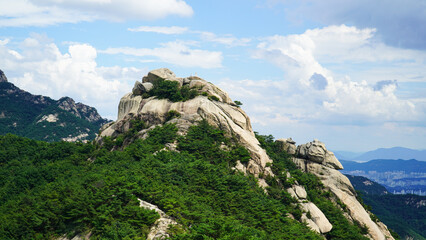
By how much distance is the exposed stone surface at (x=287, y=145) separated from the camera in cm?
6700

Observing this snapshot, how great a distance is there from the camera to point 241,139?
5197 cm

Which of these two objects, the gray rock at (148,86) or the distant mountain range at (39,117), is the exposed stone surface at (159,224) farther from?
the distant mountain range at (39,117)

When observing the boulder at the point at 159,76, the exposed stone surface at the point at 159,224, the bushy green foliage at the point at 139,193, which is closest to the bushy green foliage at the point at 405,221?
the boulder at the point at 159,76

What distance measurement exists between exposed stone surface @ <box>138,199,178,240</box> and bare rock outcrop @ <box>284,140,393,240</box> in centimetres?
2779

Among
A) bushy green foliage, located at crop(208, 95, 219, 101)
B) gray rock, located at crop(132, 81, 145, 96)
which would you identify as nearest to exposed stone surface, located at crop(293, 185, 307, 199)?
bushy green foliage, located at crop(208, 95, 219, 101)

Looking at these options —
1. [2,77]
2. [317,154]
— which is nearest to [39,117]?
[2,77]

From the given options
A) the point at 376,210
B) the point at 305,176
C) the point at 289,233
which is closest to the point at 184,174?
the point at 289,233

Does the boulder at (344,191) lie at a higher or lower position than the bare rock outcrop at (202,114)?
lower

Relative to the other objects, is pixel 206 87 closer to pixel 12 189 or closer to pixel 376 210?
pixel 12 189

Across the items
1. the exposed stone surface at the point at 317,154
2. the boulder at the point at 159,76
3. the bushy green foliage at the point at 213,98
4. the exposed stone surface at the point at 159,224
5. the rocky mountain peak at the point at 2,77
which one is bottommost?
the exposed stone surface at the point at 159,224

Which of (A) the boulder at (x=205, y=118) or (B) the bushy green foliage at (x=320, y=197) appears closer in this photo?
(B) the bushy green foliage at (x=320, y=197)

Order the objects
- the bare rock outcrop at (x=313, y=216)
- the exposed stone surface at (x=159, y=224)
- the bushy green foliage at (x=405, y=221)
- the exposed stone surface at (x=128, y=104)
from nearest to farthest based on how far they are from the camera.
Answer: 1. the exposed stone surface at (x=159, y=224)
2. the bare rock outcrop at (x=313, y=216)
3. the exposed stone surface at (x=128, y=104)
4. the bushy green foliage at (x=405, y=221)

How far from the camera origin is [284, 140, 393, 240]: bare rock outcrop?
53.8m

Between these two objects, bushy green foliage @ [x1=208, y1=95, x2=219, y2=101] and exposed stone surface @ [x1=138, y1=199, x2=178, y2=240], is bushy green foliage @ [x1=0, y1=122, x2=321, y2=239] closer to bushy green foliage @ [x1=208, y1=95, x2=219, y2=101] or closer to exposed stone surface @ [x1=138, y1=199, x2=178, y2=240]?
exposed stone surface @ [x1=138, y1=199, x2=178, y2=240]
